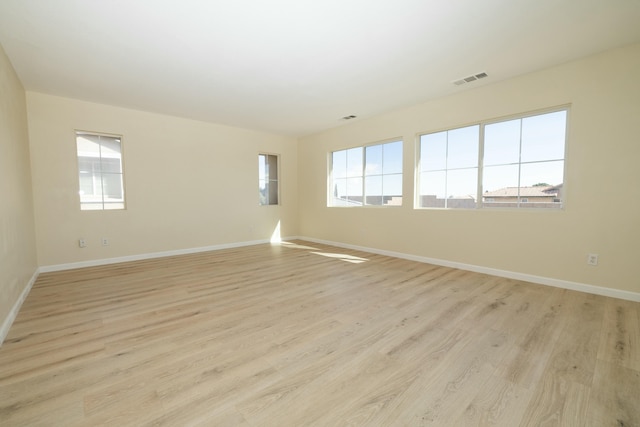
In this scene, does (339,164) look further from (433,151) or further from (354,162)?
(433,151)

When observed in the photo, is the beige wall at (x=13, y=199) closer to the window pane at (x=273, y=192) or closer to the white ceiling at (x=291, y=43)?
the white ceiling at (x=291, y=43)

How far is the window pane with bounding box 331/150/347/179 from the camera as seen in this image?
6.11 m

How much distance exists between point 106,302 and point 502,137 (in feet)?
17.5

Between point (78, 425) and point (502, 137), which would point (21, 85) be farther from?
point (502, 137)

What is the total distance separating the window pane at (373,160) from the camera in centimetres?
534

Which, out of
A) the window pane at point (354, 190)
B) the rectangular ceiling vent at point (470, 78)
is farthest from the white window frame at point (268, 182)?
the rectangular ceiling vent at point (470, 78)

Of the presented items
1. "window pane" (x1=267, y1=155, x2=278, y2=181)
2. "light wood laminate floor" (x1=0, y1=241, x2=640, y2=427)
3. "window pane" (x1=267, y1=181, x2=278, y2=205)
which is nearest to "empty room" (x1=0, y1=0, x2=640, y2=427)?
"light wood laminate floor" (x1=0, y1=241, x2=640, y2=427)

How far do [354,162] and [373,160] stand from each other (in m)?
0.52

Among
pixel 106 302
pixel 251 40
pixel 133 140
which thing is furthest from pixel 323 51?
pixel 133 140

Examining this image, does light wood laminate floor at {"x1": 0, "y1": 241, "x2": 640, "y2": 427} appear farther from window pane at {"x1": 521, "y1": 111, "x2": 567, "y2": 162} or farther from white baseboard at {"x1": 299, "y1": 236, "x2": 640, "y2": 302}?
window pane at {"x1": 521, "y1": 111, "x2": 567, "y2": 162}

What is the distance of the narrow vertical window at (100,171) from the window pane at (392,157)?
478cm

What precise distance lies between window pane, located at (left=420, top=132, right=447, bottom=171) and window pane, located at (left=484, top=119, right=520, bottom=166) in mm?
603

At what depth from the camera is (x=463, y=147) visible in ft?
13.5

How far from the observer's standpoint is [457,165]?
4.19m
